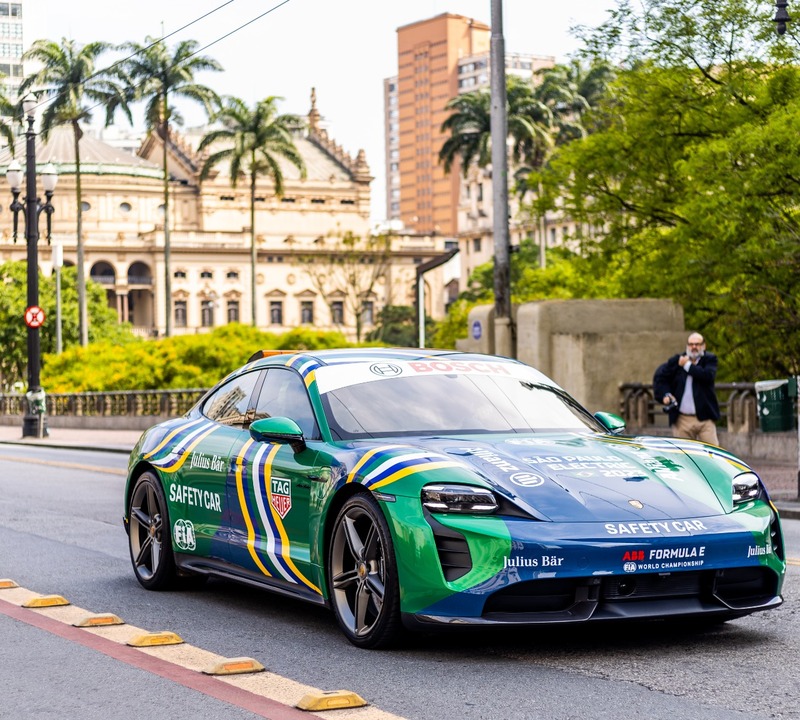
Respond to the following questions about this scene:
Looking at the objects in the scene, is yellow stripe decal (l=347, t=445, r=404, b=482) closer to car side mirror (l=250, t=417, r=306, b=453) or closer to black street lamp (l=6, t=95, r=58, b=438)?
car side mirror (l=250, t=417, r=306, b=453)

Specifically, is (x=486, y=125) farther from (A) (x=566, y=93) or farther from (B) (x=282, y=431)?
(B) (x=282, y=431)

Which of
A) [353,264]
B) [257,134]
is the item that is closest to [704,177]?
[257,134]

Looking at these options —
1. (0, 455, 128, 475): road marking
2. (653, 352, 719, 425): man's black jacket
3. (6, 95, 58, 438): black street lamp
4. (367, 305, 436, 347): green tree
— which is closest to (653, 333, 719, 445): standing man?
(653, 352, 719, 425): man's black jacket

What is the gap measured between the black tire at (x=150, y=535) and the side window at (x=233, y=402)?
604mm

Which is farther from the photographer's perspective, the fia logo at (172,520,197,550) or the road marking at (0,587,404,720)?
the fia logo at (172,520,197,550)

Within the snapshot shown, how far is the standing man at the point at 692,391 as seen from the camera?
17.0 m

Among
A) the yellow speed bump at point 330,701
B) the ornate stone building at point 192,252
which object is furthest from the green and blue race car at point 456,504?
the ornate stone building at point 192,252

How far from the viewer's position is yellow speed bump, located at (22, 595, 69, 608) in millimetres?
8688

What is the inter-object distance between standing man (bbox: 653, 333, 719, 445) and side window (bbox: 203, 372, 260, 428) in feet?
28.3

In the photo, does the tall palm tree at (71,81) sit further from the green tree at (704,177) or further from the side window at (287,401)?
the side window at (287,401)

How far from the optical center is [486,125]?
8119 centimetres

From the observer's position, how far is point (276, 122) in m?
88.8

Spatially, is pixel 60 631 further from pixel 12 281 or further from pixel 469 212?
pixel 469 212

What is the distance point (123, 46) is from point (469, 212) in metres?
110
